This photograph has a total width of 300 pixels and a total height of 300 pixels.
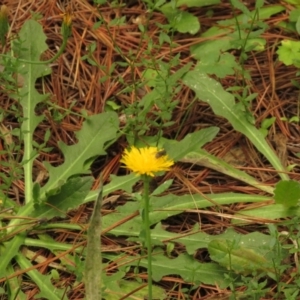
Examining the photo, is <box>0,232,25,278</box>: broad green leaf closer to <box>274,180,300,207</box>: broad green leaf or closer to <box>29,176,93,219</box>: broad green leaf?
<box>29,176,93,219</box>: broad green leaf

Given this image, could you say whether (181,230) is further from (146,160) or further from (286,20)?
(286,20)

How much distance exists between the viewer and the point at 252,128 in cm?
262

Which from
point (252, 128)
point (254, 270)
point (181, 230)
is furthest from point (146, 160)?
point (252, 128)

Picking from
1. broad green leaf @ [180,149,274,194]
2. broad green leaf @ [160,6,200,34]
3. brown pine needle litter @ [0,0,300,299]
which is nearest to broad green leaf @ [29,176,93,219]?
brown pine needle litter @ [0,0,300,299]

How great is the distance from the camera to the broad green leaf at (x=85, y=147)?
2496mm

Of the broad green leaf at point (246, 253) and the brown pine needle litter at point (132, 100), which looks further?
the brown pine needle litter at point (132, 100)

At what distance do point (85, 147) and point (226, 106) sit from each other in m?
0.57

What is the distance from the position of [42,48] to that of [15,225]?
→ 2.70ft

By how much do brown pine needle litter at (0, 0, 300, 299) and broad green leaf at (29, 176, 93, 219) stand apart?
0.08m

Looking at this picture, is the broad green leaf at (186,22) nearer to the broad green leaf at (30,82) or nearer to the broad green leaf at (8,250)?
the broad green leaf at (30,82)

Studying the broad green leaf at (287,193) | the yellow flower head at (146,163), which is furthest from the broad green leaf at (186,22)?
the yellow flower head at (146,163)

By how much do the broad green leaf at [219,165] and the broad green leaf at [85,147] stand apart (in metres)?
0.30

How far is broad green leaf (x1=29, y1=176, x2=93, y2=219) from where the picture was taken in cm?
228

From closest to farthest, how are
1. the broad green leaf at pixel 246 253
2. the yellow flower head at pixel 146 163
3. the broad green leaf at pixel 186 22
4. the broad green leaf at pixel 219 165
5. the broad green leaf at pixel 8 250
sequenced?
1. the yellow flower head at pixel 146 163
2. the broad green leaf at pixel 246 253
3. the broad green leaf at pixel 8 250
4. the broad green leaf at pixel 219 165
5. the broad green leaf at pixel 186 22
